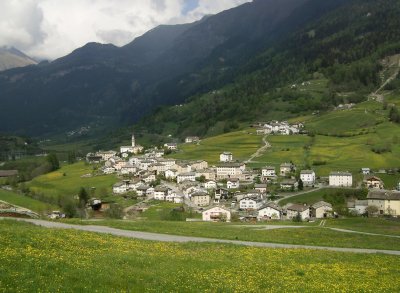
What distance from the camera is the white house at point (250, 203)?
111556 mm

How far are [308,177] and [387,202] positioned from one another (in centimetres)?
3058

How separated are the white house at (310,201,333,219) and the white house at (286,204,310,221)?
1.27 m

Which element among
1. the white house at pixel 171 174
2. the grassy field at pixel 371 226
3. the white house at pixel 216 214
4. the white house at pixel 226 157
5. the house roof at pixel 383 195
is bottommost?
the white house at pixel 216 214

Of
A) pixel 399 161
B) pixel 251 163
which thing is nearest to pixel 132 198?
pixel 251 163

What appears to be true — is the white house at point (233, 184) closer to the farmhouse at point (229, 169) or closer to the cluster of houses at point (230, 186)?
the cluster of houses at point (230, 186)

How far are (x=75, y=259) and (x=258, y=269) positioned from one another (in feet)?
32.6

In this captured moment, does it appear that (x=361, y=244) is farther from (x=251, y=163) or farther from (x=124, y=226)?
(x=251, y=163)

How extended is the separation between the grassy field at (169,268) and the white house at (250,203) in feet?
257

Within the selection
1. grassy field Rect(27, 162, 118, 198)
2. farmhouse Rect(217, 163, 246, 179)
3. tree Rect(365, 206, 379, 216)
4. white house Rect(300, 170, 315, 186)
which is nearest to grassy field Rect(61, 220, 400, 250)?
tree Rect(365, 206, 379, 216)

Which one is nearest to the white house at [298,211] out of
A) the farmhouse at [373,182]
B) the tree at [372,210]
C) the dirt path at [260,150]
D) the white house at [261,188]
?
the tree at [372,210]

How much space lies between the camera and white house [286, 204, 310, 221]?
97.9m

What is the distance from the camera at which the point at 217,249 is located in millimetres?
32594

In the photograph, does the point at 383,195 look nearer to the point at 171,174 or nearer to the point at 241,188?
the point at 241,188

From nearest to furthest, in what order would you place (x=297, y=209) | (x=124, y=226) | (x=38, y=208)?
1. (x=124, y=226)
2. (x=38, y=208)
3. (x=297, y=209)
